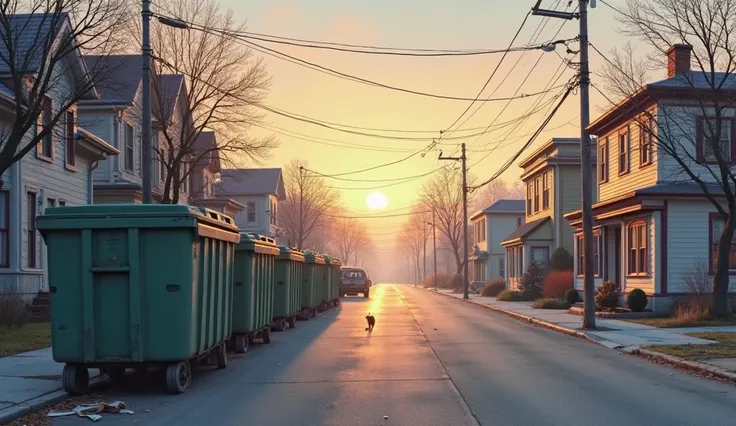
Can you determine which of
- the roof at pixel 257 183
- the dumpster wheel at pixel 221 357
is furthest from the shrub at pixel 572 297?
the roof at pixel 257 183

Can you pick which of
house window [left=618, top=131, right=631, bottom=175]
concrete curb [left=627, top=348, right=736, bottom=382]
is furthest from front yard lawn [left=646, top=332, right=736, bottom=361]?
house window [left=618, top=131, right=631, bottom=175]

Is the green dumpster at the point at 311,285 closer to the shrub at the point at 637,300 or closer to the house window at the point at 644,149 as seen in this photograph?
the shrub at the point at 637,300

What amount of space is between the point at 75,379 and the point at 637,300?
19.2 m

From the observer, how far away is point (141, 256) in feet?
32.9

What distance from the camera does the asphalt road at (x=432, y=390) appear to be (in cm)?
880

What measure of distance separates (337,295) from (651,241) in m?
14.9

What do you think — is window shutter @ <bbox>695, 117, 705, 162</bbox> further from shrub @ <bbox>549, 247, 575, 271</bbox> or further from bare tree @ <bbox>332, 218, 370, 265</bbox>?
bare tree @ <bbox>332, 218, 370, 265</bbox>

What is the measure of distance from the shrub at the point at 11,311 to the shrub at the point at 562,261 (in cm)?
2737

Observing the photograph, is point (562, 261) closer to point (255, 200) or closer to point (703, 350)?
point (703, 350)

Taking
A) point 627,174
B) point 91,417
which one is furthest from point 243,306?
point 627,174

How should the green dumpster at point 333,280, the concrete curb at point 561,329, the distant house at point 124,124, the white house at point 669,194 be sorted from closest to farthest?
the concrete curb at point 561,329 → the white house at point 669,194 → the distant house at point 124,124 → the green dumpster at point 333,280

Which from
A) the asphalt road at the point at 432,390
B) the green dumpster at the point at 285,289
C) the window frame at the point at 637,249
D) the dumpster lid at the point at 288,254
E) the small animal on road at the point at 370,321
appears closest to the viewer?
the asphalt road at the point at 432,390

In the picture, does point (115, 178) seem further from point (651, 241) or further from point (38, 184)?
point (651, 241)

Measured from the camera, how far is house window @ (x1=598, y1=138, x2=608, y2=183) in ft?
99.1
